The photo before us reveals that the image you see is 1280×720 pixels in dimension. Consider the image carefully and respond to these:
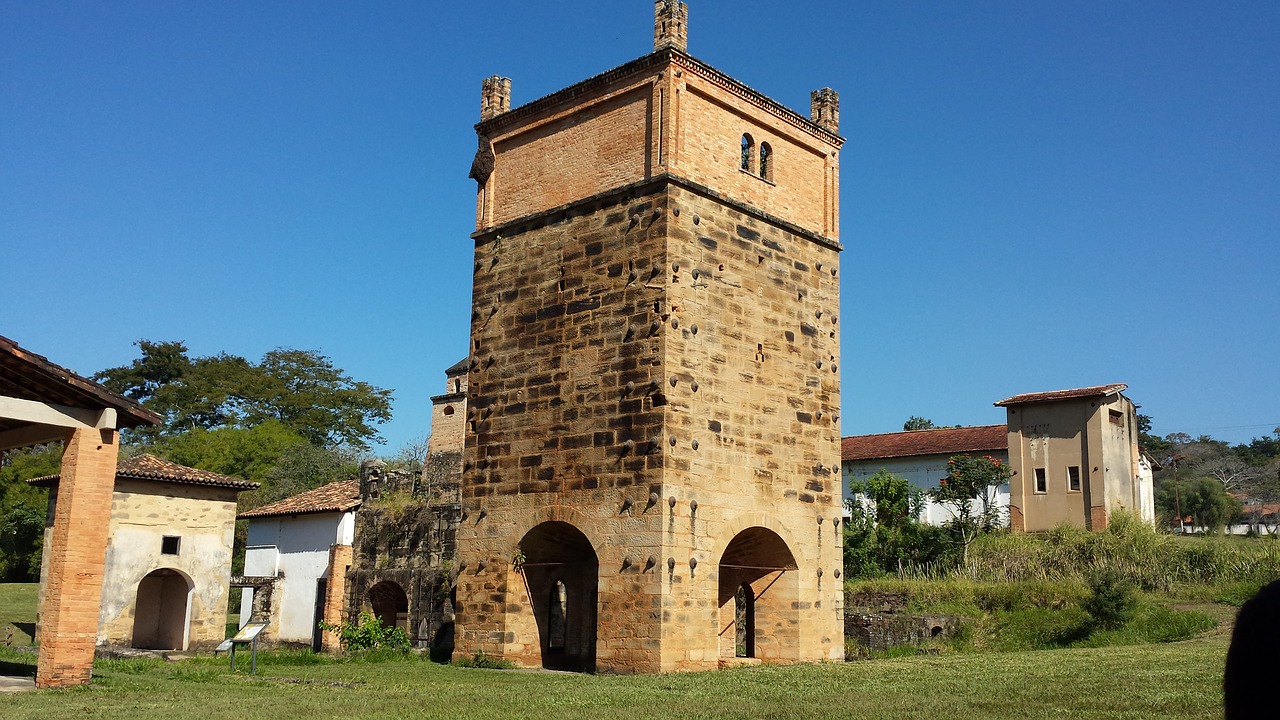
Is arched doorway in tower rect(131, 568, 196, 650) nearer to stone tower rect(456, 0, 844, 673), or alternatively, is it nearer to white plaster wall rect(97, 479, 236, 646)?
white plaster wall rect(97, 479, 236, 646)

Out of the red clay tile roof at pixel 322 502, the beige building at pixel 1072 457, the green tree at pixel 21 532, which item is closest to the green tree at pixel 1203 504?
the beige building at pixel 1072 457

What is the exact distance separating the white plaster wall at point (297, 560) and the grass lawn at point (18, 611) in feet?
16.6

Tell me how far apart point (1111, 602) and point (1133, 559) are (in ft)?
14.2

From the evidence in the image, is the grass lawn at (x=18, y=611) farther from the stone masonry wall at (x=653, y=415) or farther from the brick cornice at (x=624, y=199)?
the brick cornice at (x=624, y=199)

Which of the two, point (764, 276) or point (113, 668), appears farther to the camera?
point (764, 276)

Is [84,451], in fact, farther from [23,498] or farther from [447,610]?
[23,498]

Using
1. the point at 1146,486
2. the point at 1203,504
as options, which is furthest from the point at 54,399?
the point at 1203,504

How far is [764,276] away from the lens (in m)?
17.3

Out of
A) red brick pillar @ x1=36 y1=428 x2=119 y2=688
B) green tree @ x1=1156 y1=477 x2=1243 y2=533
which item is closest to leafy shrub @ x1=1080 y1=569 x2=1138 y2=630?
red brick pillar @ x1=36 y1=428 x2=119 y2=688

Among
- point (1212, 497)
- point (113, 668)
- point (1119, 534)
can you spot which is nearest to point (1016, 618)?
point (1119, 534)

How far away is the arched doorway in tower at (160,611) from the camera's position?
27.2 m

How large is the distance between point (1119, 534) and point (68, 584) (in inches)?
814

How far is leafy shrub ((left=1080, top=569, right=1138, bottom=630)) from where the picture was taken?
18891mm

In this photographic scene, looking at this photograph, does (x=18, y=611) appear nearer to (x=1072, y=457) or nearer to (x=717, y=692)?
(x=717, y=692)
